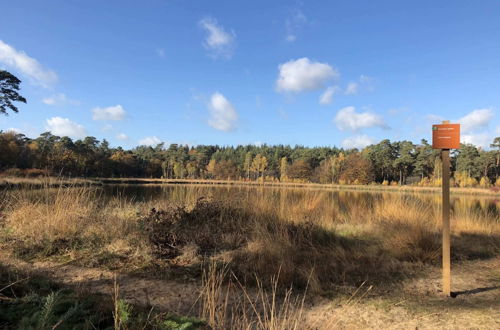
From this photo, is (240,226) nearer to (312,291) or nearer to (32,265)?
(312,291)

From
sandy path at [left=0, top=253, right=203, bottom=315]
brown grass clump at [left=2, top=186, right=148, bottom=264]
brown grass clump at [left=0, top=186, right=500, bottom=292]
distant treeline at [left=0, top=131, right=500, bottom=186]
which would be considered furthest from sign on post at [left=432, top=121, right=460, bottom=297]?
distant treeline at [left=0, top=131, right=500, bottom=186]

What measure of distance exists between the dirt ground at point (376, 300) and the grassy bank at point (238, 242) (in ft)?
0.61

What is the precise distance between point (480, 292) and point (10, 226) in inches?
279

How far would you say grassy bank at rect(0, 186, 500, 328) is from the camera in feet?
11.8

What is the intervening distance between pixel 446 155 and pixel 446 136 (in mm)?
205

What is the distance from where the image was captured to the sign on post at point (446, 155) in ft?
9.86

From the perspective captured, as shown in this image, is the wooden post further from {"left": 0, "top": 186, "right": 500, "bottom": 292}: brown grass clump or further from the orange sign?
{"left": 0, "top": 186, "right": 500, "bottom": 292}: brown grass clump

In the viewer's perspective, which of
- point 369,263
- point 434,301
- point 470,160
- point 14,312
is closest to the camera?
point 14,312

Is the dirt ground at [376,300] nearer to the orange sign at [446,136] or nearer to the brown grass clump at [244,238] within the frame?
the brown grass clump at [244,238]

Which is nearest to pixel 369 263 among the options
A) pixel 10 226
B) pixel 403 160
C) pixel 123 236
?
pixel 123 236

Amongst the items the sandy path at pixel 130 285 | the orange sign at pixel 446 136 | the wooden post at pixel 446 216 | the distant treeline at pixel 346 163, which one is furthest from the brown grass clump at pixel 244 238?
→ the distant treeline at pixel 346 163

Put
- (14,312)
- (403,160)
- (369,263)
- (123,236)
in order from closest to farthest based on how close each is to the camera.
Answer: (14,312) → (369,263) → (123,236) → (403,160)

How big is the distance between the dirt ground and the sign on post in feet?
0.90

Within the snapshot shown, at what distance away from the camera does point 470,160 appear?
53.3 meters
